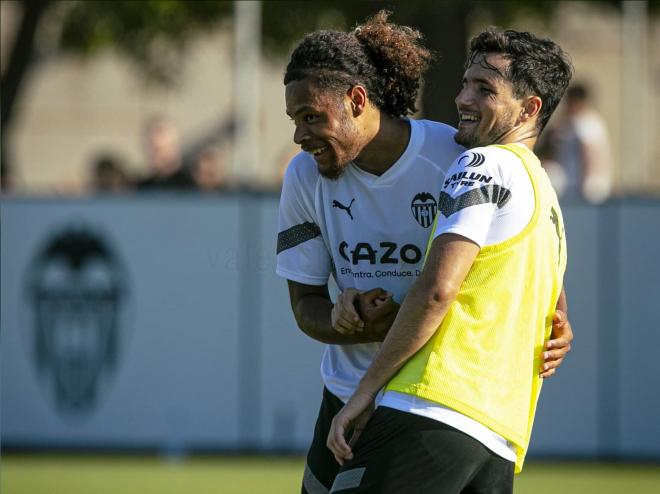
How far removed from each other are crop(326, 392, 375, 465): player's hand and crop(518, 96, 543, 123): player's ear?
0.94 metres

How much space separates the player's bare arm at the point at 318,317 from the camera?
405cm

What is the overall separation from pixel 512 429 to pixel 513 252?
1.64 ft

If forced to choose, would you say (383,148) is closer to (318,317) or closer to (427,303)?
(318,317)

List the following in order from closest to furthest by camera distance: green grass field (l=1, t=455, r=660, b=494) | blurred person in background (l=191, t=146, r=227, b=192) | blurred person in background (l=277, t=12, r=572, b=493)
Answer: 1. blurred person in background (l=277, t=12, r=572, b=493)
2. green grass field (l=1, t=455, r=660, b=494)
3. blurred person in background (l=191, t=146, r=227, b=192)

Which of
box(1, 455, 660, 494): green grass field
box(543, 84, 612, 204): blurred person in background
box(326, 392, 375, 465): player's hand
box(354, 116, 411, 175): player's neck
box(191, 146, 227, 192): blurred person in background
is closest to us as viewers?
box(326, 392, 375, 465): player's hand

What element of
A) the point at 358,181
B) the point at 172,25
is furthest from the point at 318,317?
the point at 172,25

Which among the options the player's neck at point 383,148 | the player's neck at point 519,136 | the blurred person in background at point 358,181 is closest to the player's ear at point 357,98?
the blurred person in background at point 358,181

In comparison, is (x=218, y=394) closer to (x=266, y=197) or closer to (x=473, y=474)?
(x=266, y=197)

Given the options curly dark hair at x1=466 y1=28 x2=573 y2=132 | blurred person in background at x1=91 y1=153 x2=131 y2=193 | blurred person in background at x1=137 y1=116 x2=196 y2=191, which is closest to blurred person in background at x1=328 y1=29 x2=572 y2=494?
curly dark hair at x1=466 y1=28 x2=573 y2=132

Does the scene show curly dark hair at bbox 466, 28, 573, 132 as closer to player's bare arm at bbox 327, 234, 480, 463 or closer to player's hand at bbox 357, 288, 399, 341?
player's bare arm at bbox 327, 234, 480, 463

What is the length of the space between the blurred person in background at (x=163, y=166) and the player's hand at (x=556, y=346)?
650 centimetres

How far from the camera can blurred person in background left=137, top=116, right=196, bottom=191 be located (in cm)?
1011

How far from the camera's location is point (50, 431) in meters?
9.29

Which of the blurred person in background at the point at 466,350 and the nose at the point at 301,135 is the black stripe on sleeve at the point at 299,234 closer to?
the nose at the point at 301,135
